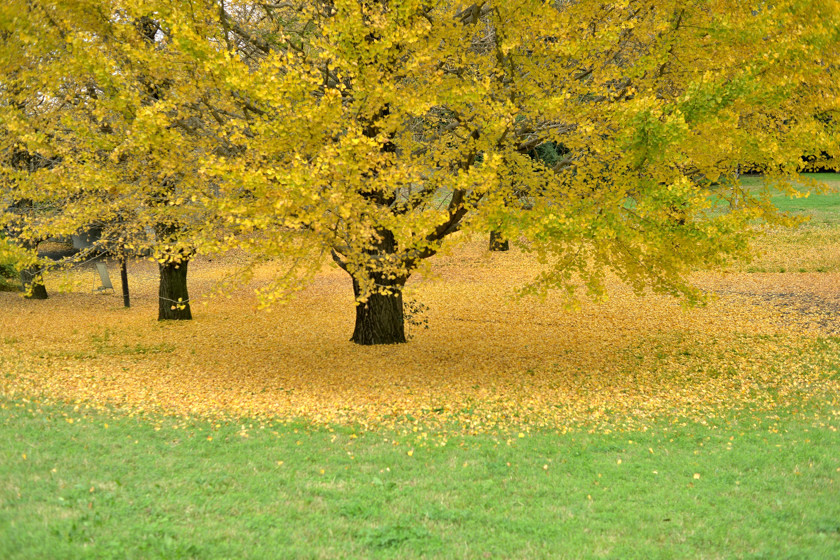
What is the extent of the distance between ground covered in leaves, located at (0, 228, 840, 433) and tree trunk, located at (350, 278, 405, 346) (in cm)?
40

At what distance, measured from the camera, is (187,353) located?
43.7 feet

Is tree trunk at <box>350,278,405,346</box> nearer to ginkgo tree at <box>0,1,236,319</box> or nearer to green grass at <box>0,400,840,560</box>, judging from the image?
ginkgo tree at <box>0,1,236,319</box>

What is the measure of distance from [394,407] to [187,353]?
582 cm

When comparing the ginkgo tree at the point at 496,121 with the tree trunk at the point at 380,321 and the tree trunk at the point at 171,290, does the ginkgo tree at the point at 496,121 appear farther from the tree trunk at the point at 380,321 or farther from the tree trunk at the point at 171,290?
the tree trunk at the point at 171,290

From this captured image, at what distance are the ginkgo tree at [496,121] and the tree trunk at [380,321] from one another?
2.37 metres

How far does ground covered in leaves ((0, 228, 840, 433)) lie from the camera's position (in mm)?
9695

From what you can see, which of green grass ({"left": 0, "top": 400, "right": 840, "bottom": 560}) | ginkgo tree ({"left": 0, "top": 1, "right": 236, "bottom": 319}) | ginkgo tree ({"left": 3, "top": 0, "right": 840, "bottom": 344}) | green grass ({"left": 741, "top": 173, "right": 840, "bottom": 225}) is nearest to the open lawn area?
green grass ({"left": 0, "top": 400, "right": 840, "bottom": 560})

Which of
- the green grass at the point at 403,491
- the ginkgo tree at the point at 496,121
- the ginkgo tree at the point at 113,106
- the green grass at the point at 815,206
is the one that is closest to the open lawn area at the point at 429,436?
the green grass at the point at 403,491

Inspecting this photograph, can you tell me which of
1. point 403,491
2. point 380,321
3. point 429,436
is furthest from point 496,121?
point 380,321

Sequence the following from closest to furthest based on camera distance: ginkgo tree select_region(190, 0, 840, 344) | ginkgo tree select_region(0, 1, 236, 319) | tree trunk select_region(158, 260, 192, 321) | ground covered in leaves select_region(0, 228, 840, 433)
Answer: ginkgo tree select_region(190, 0, 840, 344)
ginkgo tree select_region(0, 1, 236, 319)
ground covered in leaves select_region(0, 228, 840, 433)
tree trunk select_region(158, 260, 192, 321)

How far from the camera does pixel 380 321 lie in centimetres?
1348

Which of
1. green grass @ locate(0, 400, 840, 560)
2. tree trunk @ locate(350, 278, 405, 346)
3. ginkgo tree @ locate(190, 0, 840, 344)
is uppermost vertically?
ginkgo tree @ locate(190, 0, 840, 344)

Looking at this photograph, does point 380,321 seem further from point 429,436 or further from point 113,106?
point 113,106

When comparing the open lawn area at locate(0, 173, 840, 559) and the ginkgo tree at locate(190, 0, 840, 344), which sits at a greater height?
the ginkgo tree at locate(190, 0, 840, 344)
